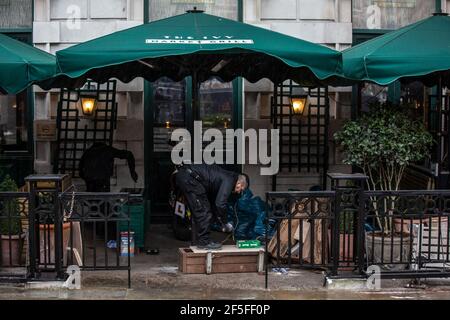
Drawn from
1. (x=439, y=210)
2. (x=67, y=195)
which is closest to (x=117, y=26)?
(x=67, y=195)

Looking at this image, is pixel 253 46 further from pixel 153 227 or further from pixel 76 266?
pixel 153 227

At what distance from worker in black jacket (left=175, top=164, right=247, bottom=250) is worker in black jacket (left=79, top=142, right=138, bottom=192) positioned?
1.96 meters

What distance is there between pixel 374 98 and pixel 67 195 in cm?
590

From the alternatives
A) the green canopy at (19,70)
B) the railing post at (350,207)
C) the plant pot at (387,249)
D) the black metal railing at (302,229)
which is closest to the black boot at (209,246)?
the black metal railing at (302,229)

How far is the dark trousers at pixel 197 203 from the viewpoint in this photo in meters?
8.88

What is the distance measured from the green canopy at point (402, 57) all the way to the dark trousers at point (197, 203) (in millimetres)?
2270

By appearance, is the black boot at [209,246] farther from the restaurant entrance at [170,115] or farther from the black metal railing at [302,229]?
the restaurant entrance at [170,115]

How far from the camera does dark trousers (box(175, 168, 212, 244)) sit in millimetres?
8883

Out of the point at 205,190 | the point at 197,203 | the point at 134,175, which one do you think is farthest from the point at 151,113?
the point at 197,203

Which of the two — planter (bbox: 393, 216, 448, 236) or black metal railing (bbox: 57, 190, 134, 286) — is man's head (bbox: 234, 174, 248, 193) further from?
planter (bbox: 393, 216, 448, 236)

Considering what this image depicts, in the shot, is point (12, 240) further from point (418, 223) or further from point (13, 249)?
point (418, 223)

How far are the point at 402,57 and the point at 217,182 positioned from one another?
105 inches

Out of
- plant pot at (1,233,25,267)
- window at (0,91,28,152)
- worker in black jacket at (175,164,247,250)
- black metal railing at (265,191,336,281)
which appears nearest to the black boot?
worker in black jacket at (175,164,247,250)

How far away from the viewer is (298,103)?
1145 cm
